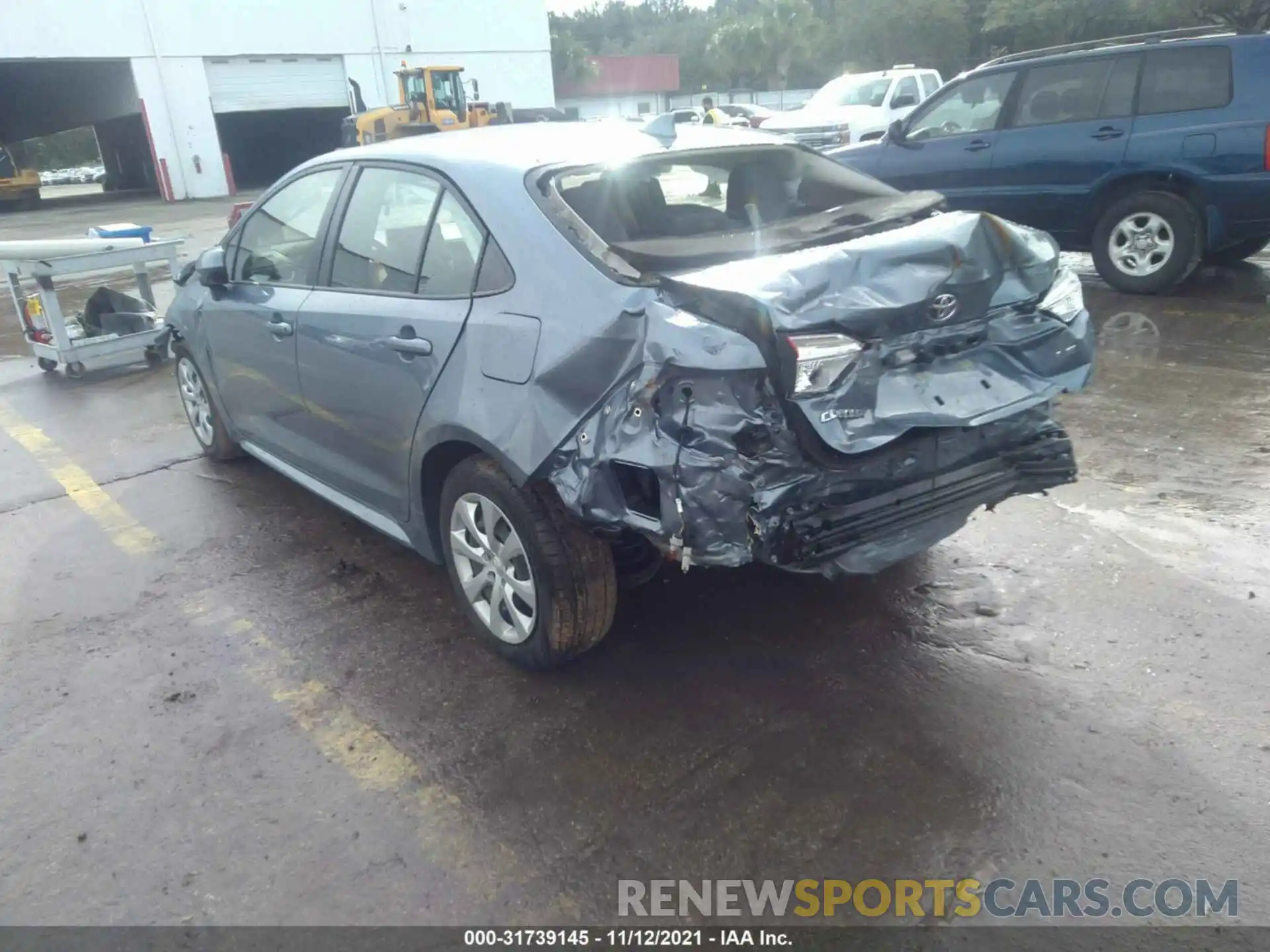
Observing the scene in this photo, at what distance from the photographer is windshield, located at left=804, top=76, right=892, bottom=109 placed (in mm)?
17141

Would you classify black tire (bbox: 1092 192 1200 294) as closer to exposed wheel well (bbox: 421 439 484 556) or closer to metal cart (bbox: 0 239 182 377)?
exposed wheel well (bbox: 421 439 484 556)

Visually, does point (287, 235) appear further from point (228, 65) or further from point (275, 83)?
point (275, 83)

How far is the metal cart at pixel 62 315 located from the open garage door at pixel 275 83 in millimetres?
25667

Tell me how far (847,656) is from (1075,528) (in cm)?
146

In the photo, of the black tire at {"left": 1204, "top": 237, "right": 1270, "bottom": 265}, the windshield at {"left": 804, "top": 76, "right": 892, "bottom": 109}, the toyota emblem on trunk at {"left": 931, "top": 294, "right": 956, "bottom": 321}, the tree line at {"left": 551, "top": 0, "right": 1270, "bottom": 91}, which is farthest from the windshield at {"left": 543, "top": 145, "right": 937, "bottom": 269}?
the tree line at {"left": 551, "top": 0, "right": 1270, "bottom": 91}

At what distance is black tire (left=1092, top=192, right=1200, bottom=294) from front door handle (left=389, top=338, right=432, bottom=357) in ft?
21.7

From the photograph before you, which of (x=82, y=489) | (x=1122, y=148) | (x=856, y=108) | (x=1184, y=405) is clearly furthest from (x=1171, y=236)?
(x=856, y=108)

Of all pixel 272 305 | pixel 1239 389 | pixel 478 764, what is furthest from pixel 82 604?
pixel 1239 389

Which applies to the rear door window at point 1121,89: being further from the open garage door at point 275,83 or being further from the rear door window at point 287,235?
the open garage door at point 275,83

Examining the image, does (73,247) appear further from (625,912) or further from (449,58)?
(449,58)

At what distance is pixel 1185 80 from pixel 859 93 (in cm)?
1073

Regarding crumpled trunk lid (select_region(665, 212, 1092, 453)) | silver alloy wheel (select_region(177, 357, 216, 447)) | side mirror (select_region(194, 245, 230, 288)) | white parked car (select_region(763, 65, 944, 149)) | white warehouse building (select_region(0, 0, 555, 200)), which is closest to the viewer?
crumpled trunk lid (select_region(665, 212, 1092, 453))

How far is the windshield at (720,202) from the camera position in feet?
10.1

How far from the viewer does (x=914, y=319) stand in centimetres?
278
